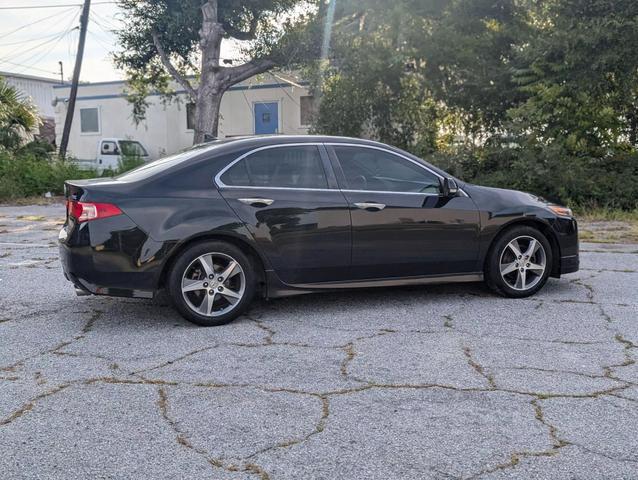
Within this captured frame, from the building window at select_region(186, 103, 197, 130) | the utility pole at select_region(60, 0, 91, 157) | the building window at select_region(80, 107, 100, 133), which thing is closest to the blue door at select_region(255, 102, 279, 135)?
the building window at select_region(186, 103, 197, 130)

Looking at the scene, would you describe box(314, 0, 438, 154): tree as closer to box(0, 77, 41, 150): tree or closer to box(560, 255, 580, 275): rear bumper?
box(0, 77, 41, 150): tree

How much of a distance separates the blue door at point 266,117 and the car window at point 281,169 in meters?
19.9

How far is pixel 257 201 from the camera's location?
5.78m

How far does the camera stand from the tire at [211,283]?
5.53 metres

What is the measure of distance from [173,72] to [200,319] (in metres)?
17.7

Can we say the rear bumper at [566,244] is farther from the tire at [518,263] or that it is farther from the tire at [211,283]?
the tire at [211,283]

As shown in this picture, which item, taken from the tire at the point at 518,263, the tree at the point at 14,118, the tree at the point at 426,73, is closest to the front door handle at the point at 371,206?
the tire at the point at 518,263

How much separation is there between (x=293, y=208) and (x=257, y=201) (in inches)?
12.2

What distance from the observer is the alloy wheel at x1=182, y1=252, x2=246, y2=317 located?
5578 millimetres

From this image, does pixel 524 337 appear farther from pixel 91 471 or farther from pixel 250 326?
pixel 91 471

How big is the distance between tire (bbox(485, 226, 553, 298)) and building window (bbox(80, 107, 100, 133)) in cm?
2658

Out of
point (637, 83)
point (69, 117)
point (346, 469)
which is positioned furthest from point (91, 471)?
point (69, 117)

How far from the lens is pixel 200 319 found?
220 inches

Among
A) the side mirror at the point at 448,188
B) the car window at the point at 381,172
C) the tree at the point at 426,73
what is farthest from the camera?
the tree at the point at 426,73
